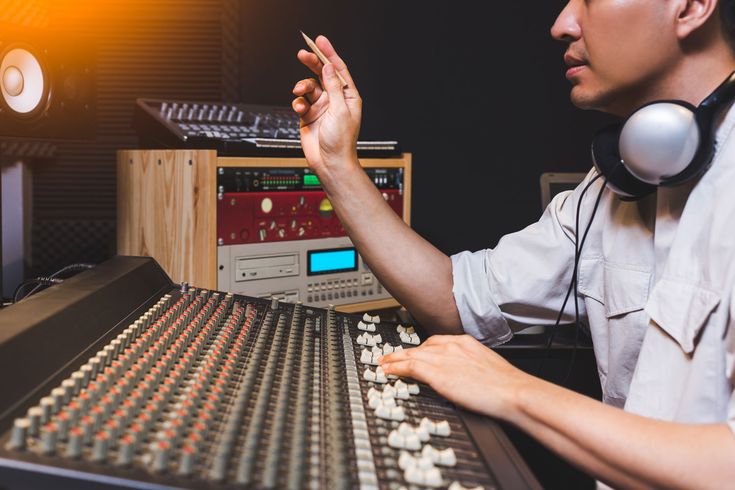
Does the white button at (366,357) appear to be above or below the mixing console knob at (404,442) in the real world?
above

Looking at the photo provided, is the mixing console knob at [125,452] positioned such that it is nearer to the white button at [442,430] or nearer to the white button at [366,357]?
the white button at [442,430]

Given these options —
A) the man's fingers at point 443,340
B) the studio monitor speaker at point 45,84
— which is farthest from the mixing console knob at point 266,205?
the man's fingers at point 443,340

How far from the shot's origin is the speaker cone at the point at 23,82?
136cm

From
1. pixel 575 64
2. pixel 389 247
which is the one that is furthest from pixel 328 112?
pixel 575 64

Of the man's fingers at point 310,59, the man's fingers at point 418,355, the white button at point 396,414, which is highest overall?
the man's fingers at point 310,59

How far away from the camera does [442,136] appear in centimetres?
260

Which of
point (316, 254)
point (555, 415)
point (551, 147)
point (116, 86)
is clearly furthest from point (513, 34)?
point (555, 415)

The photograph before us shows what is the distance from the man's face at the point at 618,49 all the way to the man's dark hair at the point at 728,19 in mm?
71

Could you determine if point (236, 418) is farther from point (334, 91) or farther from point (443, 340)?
point (334, 91)

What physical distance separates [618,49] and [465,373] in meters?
0.57

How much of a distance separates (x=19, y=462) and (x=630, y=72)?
0.96m

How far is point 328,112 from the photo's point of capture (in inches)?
51.3

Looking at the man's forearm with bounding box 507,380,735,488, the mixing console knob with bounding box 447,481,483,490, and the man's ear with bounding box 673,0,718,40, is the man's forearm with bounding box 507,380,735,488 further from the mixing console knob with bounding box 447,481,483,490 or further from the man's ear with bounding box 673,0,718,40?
the man's ear with bounding box 673,0,718,40

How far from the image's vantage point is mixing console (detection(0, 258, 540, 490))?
0.57m
